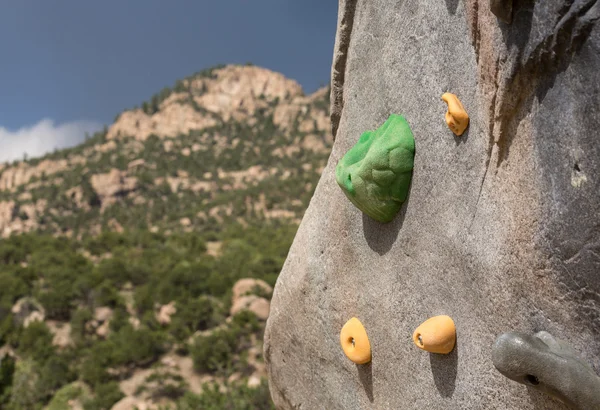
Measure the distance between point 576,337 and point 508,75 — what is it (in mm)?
708

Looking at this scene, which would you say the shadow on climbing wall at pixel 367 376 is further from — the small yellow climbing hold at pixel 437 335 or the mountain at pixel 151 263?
the mountain at pixel 151 263

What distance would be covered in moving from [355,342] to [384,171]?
80 cm

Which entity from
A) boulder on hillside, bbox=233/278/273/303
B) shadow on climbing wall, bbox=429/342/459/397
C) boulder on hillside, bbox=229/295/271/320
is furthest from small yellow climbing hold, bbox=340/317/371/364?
boulder on hillside, bbox=233/278/273/303

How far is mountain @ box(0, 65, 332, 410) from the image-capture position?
10.5 meters

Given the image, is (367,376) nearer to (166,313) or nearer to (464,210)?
(464,210)

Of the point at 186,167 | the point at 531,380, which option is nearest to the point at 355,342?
the point at 531,380

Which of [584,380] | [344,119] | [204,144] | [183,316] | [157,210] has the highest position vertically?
[204,144]

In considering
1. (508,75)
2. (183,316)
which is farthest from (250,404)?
(508,75)

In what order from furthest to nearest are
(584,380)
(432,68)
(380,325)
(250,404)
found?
(250,404) → (380,325) → (432,68) → (584,380)

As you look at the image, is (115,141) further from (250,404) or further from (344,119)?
(344,119)

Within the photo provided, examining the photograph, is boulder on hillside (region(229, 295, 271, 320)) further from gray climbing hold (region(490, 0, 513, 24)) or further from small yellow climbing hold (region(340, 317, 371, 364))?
gray climbing hold (region(490, 0, 513, 24))

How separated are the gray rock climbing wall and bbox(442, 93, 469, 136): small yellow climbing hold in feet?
0.08

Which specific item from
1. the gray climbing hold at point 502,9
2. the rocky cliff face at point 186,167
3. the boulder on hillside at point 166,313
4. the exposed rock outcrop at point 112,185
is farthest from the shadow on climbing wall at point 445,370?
the exposed rock outcrop at point 112,185

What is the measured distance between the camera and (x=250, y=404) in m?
8.05
